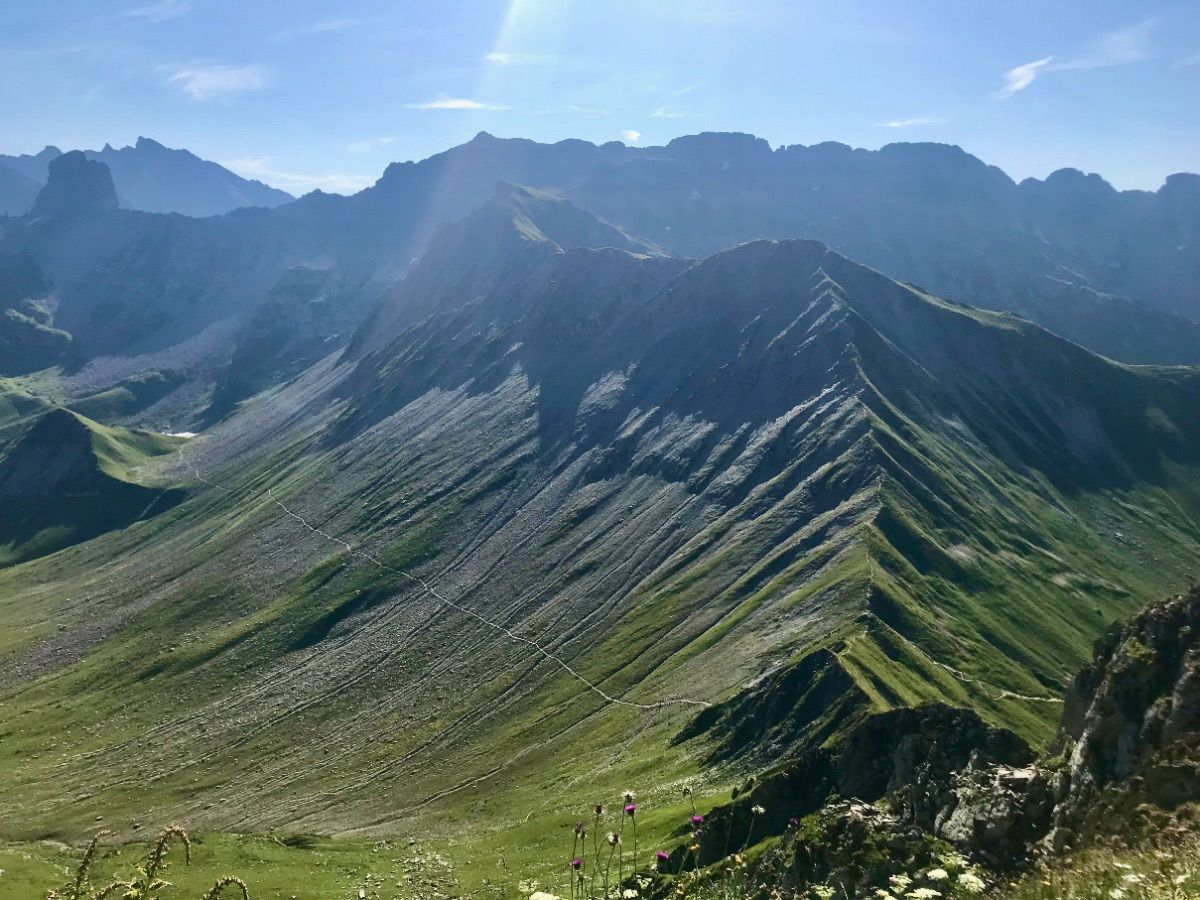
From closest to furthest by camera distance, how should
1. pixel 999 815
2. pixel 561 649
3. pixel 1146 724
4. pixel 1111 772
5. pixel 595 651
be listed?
pixel 999 815, pixel 1111 772, pixel 1146 724, pixel 595 651, pixel 561 649

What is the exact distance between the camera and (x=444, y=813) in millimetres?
109625

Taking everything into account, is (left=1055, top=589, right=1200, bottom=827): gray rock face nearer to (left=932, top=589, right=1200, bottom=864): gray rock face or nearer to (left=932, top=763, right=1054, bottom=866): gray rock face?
(left=932, top=589, right=1200, bottom=864): gray rock face

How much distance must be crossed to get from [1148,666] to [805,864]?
1831 cm

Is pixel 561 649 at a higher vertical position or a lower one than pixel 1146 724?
lower

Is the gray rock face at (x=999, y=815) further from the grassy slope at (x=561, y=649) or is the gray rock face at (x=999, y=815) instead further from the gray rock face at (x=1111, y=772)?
the grassy slope at (x=561, y=649)

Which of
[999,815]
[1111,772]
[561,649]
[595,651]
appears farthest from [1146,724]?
[561,649]

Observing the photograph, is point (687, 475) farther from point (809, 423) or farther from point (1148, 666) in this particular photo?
point (1148, 666)

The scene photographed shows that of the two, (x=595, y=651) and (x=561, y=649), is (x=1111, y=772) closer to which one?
(x=595, y=651)

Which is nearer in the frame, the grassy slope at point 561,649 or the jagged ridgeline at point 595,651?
the jagged ridgeline at point 595,651

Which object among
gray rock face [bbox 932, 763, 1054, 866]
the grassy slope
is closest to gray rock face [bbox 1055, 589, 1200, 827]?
gray rock face [bbox 932, 763, 1054, 866]

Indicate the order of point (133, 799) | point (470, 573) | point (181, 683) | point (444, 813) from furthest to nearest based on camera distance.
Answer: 1. point (470, 573)
2. point (181, 683)
3. point (133, 799)
4. point (444, 813)

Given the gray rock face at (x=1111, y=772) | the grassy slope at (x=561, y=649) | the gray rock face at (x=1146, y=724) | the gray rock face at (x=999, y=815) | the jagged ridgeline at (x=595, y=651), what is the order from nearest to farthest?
the gray rock face at (x=1111, y=772) < the gray rock face at (x=1146, y=724) < the gray rock face at (x=999, y=815) < the jagged ridgeline at (x=595, y=651) < the grassy slope at (x=561, y=649)

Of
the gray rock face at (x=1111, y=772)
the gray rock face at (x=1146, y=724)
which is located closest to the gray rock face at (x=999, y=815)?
the gray rock face at (x=1111, y=772)

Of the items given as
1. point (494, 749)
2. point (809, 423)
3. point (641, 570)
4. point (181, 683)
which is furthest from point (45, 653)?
point (809, 423)
